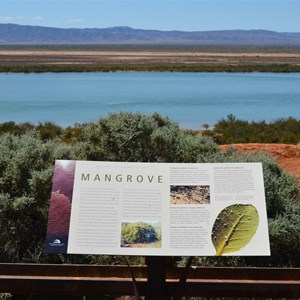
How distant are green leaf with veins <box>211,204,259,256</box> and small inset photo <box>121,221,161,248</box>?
32cm

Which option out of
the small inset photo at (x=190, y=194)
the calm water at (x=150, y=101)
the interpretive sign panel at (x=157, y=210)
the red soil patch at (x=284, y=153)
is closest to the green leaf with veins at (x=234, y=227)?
the interpretive sign panel at (x=157, y=210)

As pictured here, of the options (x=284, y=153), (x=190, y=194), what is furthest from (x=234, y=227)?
(x=284, y=153)

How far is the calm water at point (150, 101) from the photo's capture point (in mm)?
27391

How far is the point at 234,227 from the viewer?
3.55 m

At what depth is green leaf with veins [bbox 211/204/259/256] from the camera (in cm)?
352

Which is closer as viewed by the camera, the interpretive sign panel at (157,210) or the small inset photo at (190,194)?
the interpretive sign panel at (157,210)

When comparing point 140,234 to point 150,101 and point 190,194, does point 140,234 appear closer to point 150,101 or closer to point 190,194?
point 190,194

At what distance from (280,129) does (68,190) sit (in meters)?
17.2

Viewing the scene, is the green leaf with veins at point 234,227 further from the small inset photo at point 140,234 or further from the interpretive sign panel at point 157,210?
the small inset photo at point 140,234

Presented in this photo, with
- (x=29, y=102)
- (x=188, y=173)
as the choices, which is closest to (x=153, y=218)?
(x=188, y=173)

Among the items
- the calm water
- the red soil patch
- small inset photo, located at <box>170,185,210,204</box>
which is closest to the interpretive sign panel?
small inset photo, located at <box>170,185,210,204</box>

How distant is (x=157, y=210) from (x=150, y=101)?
29789 millimetres

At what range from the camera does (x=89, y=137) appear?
7.09m

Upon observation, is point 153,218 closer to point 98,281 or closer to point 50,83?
point 98,281
